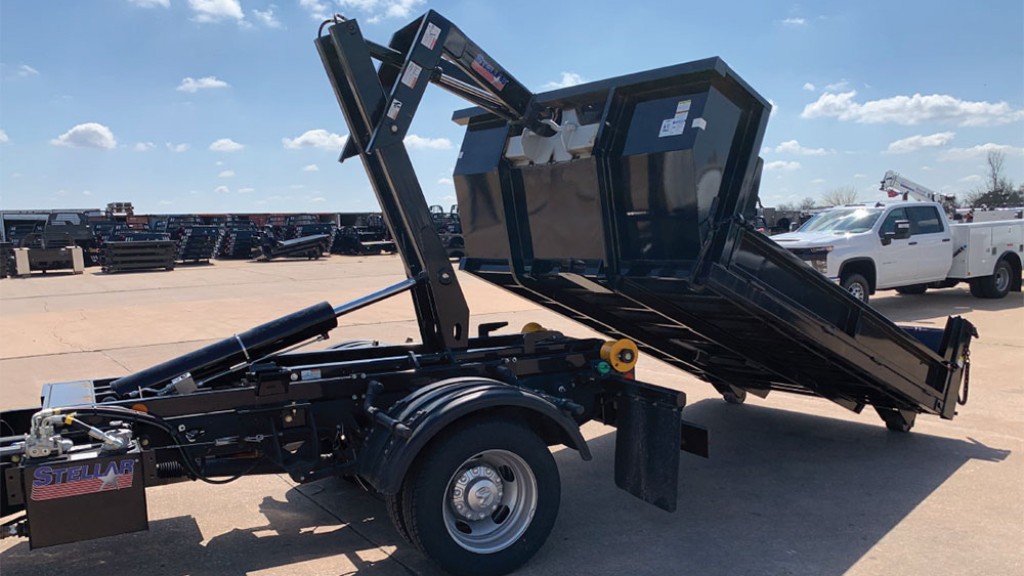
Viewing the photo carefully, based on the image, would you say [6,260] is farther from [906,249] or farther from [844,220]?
[906,249]

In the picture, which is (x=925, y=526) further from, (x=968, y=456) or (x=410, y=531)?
(x=410, y=531)

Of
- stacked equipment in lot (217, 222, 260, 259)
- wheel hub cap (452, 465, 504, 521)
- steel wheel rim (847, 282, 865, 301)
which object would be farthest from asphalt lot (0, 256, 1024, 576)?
stacked equipment in lot (217, 222, 260, 259)

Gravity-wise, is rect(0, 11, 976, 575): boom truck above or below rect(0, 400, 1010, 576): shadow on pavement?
above

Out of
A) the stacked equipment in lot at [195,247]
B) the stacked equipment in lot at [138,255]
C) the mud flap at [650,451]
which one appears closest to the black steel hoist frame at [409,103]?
the mud flap at [650,451]

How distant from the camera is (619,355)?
5133mm

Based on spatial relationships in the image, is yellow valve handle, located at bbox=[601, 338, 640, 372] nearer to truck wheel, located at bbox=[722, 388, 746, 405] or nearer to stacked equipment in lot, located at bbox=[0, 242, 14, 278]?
truck wheel, located at bbox=[722, 388, 746, 405]

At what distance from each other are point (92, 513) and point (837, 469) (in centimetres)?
486

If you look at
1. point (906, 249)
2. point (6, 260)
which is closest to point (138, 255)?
point (6, 260)

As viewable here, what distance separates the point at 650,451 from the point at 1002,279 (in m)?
15.0

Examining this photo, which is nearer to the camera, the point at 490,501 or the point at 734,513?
the point at 490,501

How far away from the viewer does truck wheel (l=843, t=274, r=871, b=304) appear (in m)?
13.2

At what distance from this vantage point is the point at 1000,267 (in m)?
16.1

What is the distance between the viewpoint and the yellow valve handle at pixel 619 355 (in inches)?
201

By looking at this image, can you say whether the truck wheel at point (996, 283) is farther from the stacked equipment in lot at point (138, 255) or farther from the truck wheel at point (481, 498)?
the stacked equipment in lot at point (138, 255)
